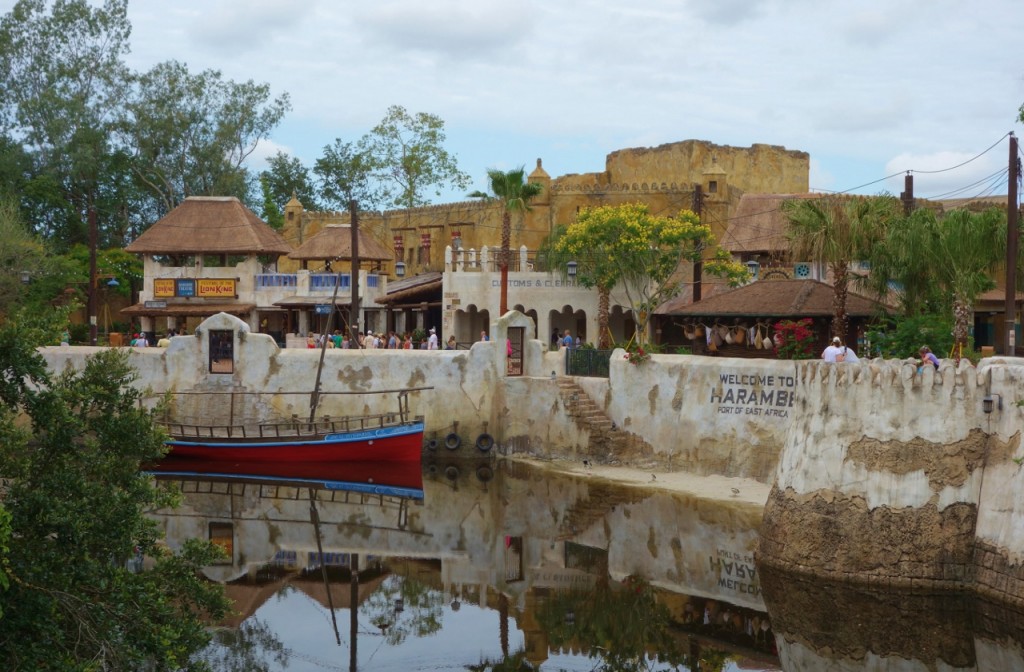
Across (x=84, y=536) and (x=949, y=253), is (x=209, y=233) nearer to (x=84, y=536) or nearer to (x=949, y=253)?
(x=949, y=253)

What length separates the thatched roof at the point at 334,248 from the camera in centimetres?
4734

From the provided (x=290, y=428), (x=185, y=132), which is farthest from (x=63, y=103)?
(x=290, y=428)

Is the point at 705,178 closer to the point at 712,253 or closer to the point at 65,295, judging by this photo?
the point at 712,253

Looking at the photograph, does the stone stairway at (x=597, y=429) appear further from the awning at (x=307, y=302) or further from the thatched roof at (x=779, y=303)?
the awning at (x=307, y=302)

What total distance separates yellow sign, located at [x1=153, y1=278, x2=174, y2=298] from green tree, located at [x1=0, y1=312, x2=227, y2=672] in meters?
33.4

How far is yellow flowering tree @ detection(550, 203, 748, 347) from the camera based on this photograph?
1540 inches

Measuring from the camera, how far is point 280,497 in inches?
1117

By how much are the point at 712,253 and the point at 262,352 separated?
67.9 feet

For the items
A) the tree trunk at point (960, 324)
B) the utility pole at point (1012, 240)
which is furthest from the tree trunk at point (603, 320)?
the utility pole at point (1012, 240)

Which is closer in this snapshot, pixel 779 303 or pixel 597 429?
pixel 597 429

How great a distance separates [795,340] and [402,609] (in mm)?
13733

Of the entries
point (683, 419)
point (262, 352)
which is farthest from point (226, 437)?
point (683, 419)

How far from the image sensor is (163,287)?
46375 millimetres

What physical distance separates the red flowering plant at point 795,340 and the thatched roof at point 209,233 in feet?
74.2
